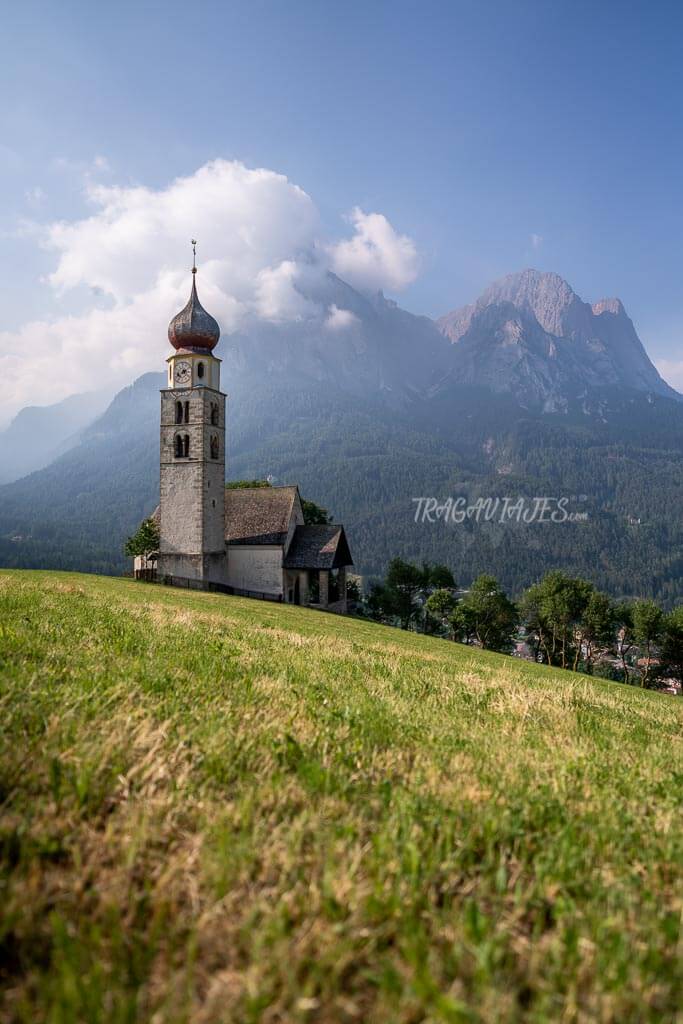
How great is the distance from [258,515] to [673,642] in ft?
129

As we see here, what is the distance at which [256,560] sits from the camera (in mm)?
45062

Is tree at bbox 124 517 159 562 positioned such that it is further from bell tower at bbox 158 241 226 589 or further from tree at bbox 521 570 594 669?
tree at bbox 521 570 594 669

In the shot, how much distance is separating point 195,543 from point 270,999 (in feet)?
139

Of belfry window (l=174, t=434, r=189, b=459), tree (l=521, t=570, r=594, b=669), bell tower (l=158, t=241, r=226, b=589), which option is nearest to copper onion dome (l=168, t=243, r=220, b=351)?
bell tower (l=158, t=241, r=226, b=589)

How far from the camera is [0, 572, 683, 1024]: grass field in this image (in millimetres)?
1653

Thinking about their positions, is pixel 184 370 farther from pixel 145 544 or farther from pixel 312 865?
pixel 312 865

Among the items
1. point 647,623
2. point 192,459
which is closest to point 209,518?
point 192,459

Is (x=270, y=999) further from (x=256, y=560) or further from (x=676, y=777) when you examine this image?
(x=256, y=560)

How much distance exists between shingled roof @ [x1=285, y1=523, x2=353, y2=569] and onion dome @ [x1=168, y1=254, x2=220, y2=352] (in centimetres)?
1750

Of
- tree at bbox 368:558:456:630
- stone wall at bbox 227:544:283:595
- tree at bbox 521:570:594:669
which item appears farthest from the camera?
tree at bbox 368:558:456:630

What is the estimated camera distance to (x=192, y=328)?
44812 mm

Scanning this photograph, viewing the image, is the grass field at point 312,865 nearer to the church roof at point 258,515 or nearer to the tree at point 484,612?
the church roof at point 258,515

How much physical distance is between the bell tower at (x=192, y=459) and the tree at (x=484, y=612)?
88.8ft

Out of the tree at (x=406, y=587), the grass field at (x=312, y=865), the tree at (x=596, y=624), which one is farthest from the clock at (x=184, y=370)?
the grass field at (x=312, y=865)
